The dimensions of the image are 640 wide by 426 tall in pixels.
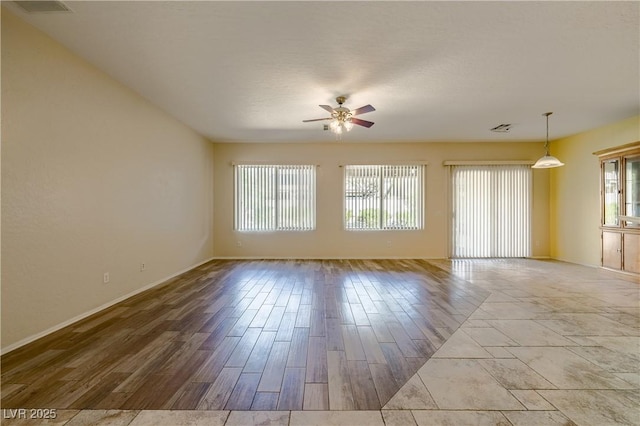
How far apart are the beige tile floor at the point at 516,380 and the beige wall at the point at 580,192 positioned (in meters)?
2.95

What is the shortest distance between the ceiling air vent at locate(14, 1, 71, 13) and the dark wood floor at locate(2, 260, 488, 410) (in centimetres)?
281

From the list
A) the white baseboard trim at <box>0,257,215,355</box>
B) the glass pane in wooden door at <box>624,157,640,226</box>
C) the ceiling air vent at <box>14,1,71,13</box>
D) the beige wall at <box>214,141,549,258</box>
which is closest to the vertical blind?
the beige wall at <box>214,141,549,258</box>

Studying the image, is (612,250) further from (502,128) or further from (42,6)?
(42,6)

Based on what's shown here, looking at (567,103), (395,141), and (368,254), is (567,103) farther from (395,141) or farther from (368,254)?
(368,254)

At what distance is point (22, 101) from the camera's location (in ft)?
7.72

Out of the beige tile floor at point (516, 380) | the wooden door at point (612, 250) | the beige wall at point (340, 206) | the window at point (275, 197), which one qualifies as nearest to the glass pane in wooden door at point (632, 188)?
the wooden door at point (612, 250)

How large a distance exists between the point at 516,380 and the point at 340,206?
5.01m

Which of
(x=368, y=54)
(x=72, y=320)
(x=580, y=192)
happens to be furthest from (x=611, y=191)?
(x=72, y=320)

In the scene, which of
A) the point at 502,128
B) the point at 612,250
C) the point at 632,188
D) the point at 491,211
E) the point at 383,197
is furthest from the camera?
the point at 383,197

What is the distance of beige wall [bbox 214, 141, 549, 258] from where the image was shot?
662cm

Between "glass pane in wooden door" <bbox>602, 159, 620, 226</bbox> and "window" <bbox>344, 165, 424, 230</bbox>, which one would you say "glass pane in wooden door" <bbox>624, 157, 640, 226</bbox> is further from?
"window" <bbox>344, 165, 424, 230</bbox>

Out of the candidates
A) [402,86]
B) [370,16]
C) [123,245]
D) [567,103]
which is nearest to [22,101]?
[123,245]

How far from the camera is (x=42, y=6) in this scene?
7.13ft

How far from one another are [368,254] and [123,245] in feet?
16.0
